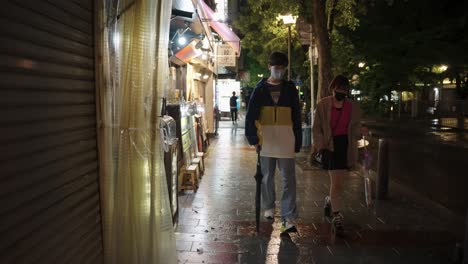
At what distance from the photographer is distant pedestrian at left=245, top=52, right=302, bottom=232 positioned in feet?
18.9

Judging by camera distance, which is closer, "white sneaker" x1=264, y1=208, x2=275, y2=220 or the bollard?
"white sneaker" x1=264, y1=208, x2=275, y2=220

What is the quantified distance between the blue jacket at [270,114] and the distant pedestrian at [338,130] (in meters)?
0.36

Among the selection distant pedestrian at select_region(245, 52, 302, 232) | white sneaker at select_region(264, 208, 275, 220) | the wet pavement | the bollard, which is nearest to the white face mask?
distant pedestrian at select_region(245, 52, 302, 232)

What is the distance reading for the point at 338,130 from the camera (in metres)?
5.78

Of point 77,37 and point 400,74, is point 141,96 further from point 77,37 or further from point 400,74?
point 400,74

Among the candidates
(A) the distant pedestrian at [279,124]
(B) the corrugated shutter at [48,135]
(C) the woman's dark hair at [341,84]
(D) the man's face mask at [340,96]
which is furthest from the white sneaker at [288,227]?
(B) the corrugated shutter at [48,135]

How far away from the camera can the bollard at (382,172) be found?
297 inches

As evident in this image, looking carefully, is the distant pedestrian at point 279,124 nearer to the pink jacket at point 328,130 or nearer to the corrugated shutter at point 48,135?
the pink jacket at point 328,130

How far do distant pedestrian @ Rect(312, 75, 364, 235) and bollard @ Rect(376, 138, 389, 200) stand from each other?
2009 millimetres

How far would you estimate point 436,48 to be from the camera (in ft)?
82.2

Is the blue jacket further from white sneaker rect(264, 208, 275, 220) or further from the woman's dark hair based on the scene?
white sneaker rect(264, 208, 275, 220)

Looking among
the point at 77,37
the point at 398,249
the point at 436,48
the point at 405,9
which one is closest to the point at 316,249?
the point at 398,249

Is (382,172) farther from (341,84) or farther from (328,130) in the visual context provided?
(341,84)

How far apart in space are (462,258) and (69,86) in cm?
439
